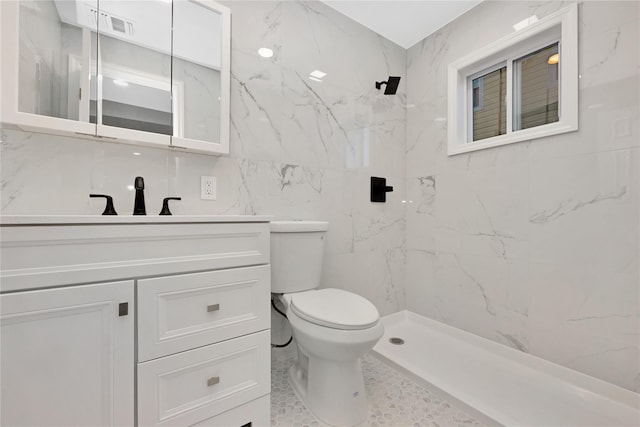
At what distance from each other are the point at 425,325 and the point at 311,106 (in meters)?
1.81

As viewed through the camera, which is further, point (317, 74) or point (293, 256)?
point (317, 74)

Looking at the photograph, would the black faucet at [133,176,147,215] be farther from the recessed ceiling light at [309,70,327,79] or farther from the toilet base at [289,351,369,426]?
the recessed ceiling light at [309,70,327,79]

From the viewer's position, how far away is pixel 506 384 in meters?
1.38

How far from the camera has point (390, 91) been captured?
6.61 feet

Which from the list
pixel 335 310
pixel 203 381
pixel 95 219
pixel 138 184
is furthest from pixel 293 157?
pixel 203 381

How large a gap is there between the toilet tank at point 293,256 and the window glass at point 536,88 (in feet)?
4.70

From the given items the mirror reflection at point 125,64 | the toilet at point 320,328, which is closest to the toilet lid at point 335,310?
the toilet at point 320,328

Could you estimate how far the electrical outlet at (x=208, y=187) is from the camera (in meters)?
1.36

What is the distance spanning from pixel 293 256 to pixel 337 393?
647mm

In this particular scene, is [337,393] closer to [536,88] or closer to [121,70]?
[121,70]

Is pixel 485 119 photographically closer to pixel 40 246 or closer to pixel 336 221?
pixel 336 221

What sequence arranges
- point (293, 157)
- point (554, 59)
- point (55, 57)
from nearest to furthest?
point (55, 57)
point (554, 59)
point (293, 157)

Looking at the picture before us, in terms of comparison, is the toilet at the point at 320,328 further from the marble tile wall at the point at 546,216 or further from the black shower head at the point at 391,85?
the black shower head at the point at 391,85

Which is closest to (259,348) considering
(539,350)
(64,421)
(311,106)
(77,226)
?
(64,421)
